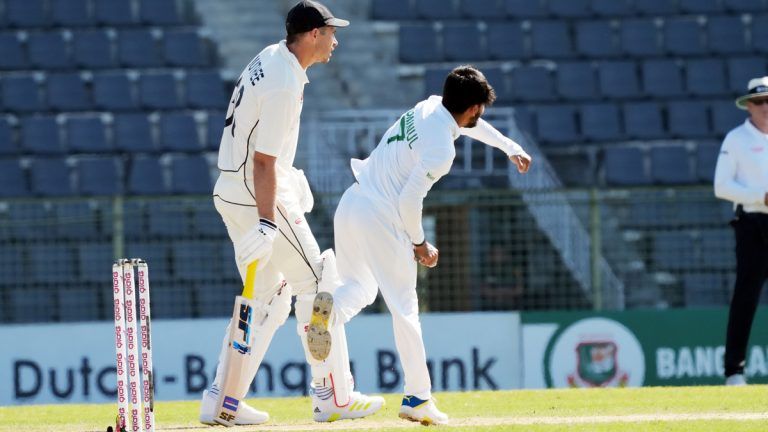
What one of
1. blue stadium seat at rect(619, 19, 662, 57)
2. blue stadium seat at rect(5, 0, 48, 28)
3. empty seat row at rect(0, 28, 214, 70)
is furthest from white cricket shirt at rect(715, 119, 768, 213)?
blue stadium seat at rect(5, 0, 48, 28)

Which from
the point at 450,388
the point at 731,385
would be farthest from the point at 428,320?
the point at 731,385

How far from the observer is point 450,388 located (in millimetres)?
12477

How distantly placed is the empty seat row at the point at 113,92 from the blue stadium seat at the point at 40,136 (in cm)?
54

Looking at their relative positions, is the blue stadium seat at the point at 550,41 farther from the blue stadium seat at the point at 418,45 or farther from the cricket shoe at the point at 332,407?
the cricket shoe at the point at 332,407

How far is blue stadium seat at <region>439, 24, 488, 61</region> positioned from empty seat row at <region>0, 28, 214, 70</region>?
3227 millimetres

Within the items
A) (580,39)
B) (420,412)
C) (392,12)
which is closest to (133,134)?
(392,12)

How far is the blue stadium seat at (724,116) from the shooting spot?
59.4 ft

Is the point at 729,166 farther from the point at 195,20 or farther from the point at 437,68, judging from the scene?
the point at 195,20

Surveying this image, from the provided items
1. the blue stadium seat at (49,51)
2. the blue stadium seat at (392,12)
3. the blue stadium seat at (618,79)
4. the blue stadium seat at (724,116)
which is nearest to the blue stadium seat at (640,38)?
the blue stadium seat at (618,79)

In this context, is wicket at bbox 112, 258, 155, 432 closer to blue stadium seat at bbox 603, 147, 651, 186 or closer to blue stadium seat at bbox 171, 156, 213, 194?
blue stadium seat at bbox 171, 156, 213, 194

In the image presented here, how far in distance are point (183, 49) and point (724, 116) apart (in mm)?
7061

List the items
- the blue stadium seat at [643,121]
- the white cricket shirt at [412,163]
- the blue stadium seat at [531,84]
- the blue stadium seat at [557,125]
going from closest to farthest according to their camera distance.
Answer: the white cricket shirt at [412,163], the blue stadium seat at [557,125], the blue stadium seat at [643,121], the blue stadium seat at [531,84]

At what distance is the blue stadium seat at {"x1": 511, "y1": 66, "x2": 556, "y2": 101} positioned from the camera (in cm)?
1831

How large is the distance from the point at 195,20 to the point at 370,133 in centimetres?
452
